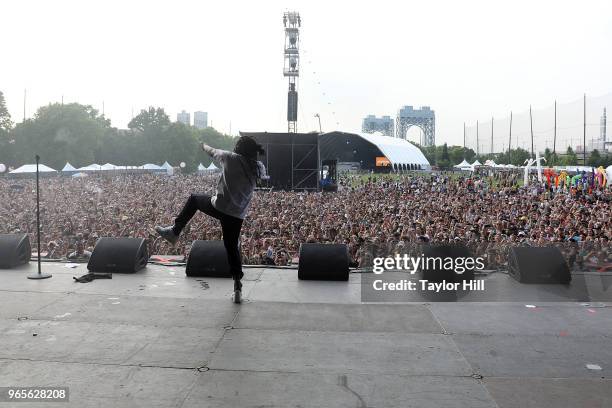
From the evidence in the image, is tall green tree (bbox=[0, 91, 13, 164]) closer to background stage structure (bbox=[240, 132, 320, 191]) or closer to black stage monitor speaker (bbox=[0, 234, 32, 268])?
background stage structure (bbox=[240, 132, 320, 191])

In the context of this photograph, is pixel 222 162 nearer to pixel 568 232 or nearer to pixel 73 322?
pixel 73 322

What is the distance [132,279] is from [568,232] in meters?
10.1

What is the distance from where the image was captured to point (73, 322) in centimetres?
504

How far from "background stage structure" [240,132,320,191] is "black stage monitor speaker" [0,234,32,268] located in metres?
26.7

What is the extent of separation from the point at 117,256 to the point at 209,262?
1251mm

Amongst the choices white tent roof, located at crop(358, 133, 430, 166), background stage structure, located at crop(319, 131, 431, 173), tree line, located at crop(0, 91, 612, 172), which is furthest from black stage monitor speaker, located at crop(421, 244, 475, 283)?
white tent roof, located at crop(358, 133, 430, 166)

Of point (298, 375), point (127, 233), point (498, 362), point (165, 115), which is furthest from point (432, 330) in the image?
point (165, 115)

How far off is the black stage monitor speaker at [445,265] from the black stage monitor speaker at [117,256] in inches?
148

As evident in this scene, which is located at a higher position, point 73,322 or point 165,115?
point 165,115

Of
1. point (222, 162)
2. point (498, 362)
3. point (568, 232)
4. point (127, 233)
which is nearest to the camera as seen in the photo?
point (498, 362)

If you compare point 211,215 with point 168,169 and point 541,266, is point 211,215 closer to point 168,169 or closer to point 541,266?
point 541,266

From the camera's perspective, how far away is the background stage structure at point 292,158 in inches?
1351

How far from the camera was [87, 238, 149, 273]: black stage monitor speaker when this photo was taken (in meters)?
7.36

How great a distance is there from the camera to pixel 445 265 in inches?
269
